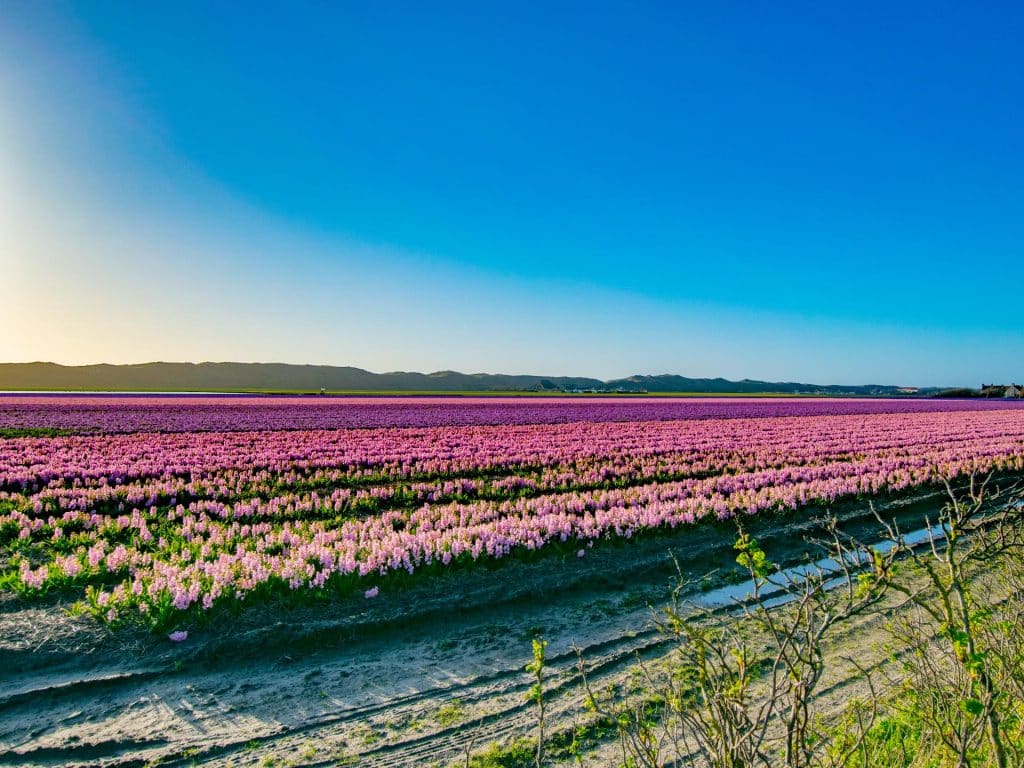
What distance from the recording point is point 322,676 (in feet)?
16.7

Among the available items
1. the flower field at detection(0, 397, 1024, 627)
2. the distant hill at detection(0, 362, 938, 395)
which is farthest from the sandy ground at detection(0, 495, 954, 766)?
the distant hill at detection(0, 362, 938, 395)

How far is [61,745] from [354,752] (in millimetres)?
2001

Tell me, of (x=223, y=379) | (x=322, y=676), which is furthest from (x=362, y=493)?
(x=223, y=379)

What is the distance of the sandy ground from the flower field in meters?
0.55

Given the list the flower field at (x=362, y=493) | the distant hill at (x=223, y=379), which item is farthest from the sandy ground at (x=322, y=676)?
the distant hill at (x=223, y=379)

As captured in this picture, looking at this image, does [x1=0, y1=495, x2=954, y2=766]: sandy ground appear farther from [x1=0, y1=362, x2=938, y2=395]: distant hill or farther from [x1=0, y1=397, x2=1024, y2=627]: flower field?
[x1=0, y1=362, x2=938, y2=395]: distant hill

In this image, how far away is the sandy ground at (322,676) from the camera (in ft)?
13.4

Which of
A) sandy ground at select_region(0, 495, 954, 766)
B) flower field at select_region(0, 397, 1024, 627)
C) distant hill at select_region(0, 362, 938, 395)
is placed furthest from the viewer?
A: distant hill at select_region(0, 362, 938, 395)

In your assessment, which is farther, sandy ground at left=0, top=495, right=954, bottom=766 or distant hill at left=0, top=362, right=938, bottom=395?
distant hill at left=0, top=362, right=938, bottom=395

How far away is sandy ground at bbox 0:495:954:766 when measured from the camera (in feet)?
13.4

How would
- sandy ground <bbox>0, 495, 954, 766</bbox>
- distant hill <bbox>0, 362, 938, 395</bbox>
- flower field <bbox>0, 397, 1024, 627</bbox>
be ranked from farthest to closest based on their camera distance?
distant hill <bbox>0, 362, 938, 395</bbox>, flower field <bbox>0, 397, 1024, 627</bbox>, sandy ground <bbox>0, 495, 954, 766</bbox>

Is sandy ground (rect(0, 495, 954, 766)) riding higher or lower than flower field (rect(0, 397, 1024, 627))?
lower

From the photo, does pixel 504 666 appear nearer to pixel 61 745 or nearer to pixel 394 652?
pixel 394 652

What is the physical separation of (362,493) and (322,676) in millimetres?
8138
